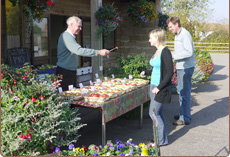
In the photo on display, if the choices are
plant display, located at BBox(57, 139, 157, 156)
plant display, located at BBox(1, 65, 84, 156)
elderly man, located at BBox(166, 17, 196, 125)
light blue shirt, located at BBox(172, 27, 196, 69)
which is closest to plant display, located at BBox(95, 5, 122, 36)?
elderly man, located at BBox(166, 17, 196, 125)

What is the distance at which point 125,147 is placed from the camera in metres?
2.97

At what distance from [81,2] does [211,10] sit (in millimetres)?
25360

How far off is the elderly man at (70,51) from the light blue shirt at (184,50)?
5.14 ft

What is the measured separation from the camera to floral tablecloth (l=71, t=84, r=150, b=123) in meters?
4.00

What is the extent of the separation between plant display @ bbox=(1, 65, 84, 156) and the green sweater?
1197 mm

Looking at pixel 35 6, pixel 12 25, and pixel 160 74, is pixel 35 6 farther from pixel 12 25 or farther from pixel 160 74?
pixel 160 74

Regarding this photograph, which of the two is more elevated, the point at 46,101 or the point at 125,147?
the point at 46,101

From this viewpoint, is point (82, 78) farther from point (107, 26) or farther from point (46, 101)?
point (46, 101)

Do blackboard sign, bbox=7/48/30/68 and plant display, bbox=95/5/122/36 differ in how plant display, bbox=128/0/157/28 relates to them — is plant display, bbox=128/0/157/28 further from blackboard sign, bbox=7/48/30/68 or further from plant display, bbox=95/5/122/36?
blackboard sign, bbox=7/48/30/68

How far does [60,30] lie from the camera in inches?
475

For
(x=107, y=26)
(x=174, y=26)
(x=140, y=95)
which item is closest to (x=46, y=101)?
(x=140, y=95)

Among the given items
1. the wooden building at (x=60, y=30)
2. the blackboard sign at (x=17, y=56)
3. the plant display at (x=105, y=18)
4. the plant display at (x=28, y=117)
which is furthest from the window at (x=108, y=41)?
the plant display at (x=28, y=117)

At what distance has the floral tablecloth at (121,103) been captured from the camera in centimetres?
400

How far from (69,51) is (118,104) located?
3.76 feet
